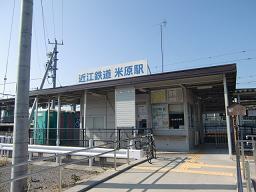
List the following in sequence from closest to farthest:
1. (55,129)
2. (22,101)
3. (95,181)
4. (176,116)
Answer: (22,101) < (95,181) < (176,116) < (55,129)

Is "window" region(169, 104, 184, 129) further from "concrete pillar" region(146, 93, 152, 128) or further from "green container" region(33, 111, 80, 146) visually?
"green container" region(33, 111, 80, 146)

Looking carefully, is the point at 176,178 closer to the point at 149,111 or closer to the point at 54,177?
the point at 54,177

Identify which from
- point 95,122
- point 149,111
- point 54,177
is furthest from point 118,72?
point 54,177

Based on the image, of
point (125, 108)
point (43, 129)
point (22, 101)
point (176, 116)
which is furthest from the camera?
point (43, 129)

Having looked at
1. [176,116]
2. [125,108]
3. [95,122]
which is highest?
[125,108]

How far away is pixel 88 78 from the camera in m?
21.7

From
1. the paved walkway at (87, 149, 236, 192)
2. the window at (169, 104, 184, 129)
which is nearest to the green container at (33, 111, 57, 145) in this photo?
the window at (169, 104, 184, 129)

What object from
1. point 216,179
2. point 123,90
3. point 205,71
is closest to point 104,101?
point 123,90

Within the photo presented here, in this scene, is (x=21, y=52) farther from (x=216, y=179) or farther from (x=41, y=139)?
(x=41, y=139)

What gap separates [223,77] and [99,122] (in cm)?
896

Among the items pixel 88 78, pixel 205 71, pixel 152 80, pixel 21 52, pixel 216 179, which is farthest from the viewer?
pixel 88 78

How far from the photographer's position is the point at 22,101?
6.58 meters

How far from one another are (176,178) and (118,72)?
12.9m

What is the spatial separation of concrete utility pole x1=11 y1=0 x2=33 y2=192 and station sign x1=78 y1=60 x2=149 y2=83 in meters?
12.1
